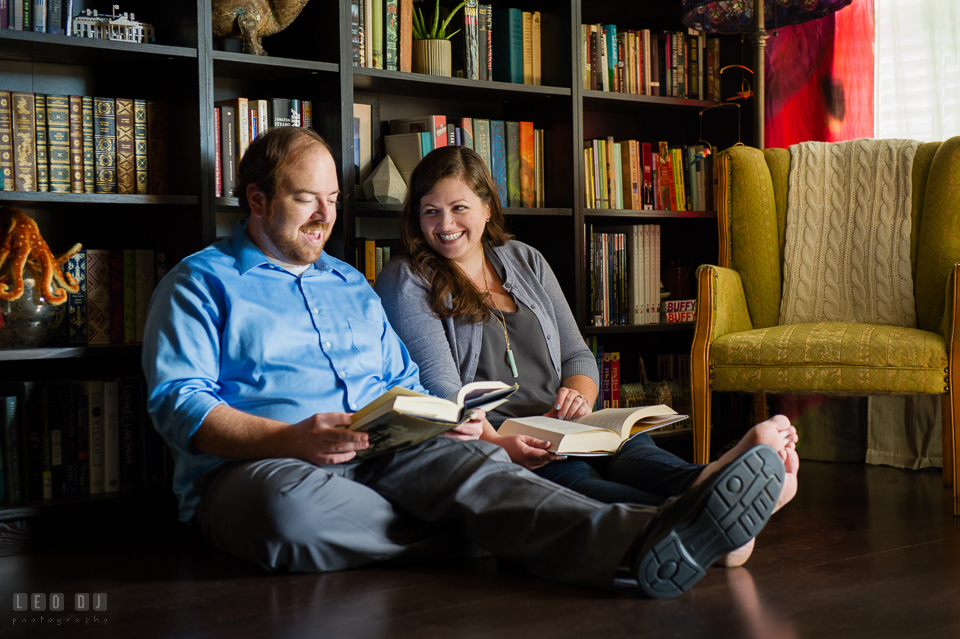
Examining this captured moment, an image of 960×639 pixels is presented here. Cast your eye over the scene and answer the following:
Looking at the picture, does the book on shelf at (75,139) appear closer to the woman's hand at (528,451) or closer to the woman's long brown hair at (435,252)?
the woman's long brown hair at (435,252)

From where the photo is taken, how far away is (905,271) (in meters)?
2.31

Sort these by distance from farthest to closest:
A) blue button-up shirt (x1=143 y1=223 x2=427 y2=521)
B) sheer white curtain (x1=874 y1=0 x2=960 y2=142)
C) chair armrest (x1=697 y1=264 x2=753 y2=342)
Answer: sheer white curtain (x1=874 y1=0 x2=960 y2=142)
chair armrest (x1=697 y1=264 x2=753 y2=342)
blue button-up shirt (x1=143 y1=223 x2=427 y2=521)

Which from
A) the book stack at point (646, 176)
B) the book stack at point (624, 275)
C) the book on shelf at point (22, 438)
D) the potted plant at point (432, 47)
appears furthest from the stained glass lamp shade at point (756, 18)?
the book on shelf at point (22, 438)

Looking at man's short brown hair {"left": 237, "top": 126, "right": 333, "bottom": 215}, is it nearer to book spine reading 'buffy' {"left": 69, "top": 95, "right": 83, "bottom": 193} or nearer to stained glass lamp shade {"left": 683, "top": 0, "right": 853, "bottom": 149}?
book spine reading 'buffy' {"left": 69, "top": 95, "right": 83, "bottom": 193}

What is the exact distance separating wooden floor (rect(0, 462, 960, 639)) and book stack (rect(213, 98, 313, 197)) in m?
0.88

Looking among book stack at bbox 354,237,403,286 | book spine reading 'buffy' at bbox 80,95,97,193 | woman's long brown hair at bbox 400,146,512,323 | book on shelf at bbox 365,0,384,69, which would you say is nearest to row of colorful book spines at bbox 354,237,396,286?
book stack at bbox 354,237,403,286

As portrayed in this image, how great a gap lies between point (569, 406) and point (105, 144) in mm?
1224

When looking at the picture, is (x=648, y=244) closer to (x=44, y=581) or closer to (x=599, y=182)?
(x=599, y=182)

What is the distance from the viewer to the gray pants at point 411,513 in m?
1.37

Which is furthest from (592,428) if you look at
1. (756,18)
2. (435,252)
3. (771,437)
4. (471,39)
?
(756,18)

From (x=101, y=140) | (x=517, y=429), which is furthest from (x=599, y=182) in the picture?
(x=101, y=140)

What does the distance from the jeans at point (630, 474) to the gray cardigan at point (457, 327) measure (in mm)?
284

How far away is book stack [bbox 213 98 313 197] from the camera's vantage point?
2131 mm

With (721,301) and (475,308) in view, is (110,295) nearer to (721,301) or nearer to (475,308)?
(475,308)
